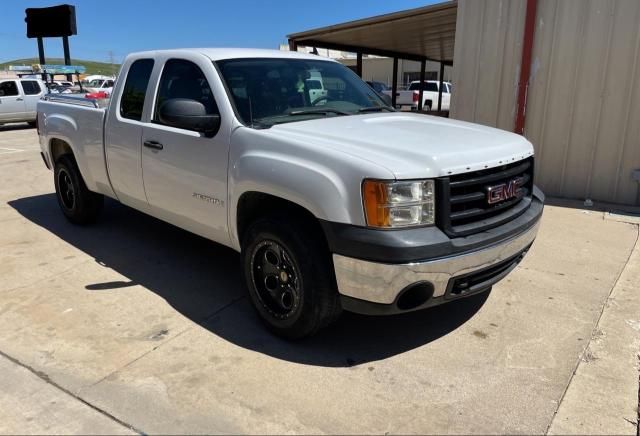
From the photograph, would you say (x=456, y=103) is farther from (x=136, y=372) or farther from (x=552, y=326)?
(x=136, y=372)

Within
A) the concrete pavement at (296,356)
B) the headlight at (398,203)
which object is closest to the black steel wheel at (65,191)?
A: the concrete pavement at (296,356)

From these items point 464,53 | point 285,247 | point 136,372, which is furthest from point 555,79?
point 136,372

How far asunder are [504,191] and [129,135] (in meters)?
3.12

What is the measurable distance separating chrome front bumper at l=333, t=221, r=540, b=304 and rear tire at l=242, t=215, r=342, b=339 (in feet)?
0.46

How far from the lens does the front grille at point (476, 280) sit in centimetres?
302

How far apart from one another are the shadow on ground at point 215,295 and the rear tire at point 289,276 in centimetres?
19

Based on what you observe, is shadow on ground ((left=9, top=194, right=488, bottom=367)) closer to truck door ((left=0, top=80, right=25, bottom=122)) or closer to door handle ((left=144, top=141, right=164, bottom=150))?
door handle ((left=144, top=141, right=164, bottom=150))

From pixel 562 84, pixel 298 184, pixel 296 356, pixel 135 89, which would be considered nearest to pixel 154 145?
pixel 135 89

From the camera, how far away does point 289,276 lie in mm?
3307

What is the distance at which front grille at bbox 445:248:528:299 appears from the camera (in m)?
3.02

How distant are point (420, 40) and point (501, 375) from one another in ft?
42.9

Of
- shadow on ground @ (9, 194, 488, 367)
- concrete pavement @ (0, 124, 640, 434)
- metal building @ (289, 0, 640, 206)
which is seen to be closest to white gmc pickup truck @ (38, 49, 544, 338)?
shadow on ground @ (9, 194, 488, 367)

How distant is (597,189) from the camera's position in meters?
7.29

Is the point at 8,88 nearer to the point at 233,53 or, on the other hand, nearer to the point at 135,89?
the point at 135,89
